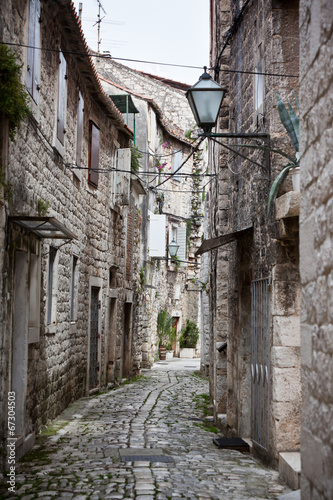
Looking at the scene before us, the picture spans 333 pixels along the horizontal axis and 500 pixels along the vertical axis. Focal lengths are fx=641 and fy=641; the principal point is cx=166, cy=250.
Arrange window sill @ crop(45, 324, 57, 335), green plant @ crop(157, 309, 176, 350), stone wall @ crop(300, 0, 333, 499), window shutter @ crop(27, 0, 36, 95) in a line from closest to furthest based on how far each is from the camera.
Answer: stone wall @ crop(300, 0, 333, 499)
window shutter @ crop(27, 0, 36, 95)
window sill @ crop(45, 324, 57, 335)
green plant @ crop(157, 309, 176, 350)

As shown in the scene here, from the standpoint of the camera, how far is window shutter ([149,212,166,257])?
76.7ft

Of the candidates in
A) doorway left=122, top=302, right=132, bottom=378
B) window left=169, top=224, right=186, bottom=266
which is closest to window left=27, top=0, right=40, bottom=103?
doorway left=122, top=302, right=132, bottom=378

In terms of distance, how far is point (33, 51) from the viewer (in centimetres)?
785

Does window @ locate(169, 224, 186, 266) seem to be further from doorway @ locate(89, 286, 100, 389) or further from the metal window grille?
the metal window grille

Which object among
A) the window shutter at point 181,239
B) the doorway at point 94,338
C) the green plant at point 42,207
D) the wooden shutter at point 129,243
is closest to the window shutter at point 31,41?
the green plant at point 42,207

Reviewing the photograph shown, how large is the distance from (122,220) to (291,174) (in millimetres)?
11396

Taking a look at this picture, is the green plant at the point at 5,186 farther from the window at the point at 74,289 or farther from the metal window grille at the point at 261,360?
the window at the point at 74,289

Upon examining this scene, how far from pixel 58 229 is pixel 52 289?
8.59ft

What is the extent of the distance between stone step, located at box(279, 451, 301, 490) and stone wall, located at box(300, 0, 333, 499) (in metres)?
2.32

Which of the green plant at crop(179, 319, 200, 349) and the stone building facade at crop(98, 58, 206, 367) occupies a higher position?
the stone building facade at crop(98, 58, 206, 367)

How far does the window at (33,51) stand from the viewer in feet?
24.7

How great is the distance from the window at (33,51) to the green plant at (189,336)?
927 inches

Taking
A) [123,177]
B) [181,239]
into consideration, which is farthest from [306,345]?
[181,239]

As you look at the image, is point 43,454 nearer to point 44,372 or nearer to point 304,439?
point 44,372
